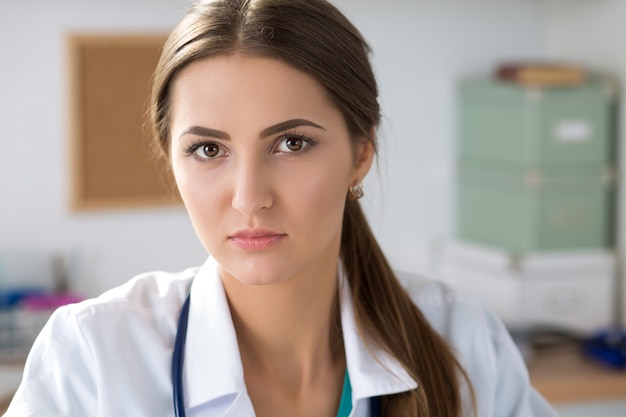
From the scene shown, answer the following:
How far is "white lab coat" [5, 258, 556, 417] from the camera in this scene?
114cm

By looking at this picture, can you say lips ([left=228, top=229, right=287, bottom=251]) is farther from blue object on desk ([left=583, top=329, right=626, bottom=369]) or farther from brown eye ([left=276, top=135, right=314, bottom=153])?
blue object on desk ([left=583, top=329, right=626, bottom=369])

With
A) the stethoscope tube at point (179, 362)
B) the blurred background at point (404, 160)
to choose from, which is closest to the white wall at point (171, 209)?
the blurred background at point (404, 160)

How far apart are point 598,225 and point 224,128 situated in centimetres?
162

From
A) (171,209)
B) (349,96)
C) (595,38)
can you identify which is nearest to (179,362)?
(349,96)

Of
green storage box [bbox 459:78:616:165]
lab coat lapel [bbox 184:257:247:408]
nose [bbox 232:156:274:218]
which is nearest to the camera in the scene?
nose [bbox 232:156:274:218]

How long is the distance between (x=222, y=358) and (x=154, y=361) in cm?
8

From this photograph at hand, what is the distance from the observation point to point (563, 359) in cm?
227

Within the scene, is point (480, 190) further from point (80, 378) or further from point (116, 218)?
point (80, 378)

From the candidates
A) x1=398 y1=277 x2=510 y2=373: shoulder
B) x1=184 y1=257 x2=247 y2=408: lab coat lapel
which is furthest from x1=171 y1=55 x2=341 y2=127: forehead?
x1=398 y1=277 x2=510 y2=373: shoulder

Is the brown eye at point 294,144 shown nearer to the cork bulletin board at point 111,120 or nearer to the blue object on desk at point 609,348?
the cork bulletin board at point 111,120

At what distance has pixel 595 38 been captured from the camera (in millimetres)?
2545

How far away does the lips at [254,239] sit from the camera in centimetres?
108

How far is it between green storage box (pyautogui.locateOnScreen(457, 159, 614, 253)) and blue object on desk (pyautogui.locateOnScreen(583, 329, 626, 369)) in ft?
0.81

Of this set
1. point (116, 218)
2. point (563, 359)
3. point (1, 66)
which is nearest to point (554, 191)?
point (563, 359)
